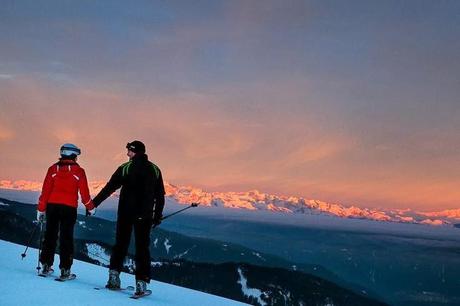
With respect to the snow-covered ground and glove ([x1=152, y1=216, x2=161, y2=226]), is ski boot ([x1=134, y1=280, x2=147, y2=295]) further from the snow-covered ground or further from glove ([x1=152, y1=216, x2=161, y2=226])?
glove ([x1=152, y1=216, x2=161, y2=226])

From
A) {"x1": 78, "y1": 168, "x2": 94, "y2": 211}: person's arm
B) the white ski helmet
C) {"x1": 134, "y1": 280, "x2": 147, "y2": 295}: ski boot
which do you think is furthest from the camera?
{"x1": 78, "y1": 168, "x2": 94, "y2": 211}: person's arm

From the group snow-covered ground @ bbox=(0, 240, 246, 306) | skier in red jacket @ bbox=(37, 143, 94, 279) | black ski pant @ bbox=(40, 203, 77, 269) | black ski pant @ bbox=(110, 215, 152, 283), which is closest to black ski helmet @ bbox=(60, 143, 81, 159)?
skier in red jacket @ bbox=(37, 143, 94, 279)

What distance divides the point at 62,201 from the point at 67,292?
7.56ft

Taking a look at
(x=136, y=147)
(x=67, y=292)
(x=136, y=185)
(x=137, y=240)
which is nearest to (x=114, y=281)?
(x=137, y=240)

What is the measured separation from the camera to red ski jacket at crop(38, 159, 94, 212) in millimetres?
9945

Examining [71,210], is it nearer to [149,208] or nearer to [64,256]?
[64,256]

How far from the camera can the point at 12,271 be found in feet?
33.4

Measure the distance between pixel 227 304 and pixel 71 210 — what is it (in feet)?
15.5

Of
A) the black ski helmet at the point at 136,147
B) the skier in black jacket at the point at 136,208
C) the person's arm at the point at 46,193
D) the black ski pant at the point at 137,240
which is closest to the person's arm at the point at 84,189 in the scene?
the person's arm at the point at 46,193

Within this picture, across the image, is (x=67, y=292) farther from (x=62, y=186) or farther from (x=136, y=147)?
(x=136, y=147)

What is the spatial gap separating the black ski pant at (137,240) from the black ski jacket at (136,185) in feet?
0.45

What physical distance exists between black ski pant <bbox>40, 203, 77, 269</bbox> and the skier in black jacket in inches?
45.7

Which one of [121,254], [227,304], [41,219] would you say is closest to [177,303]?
[121,254]

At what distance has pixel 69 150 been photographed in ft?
32.5
